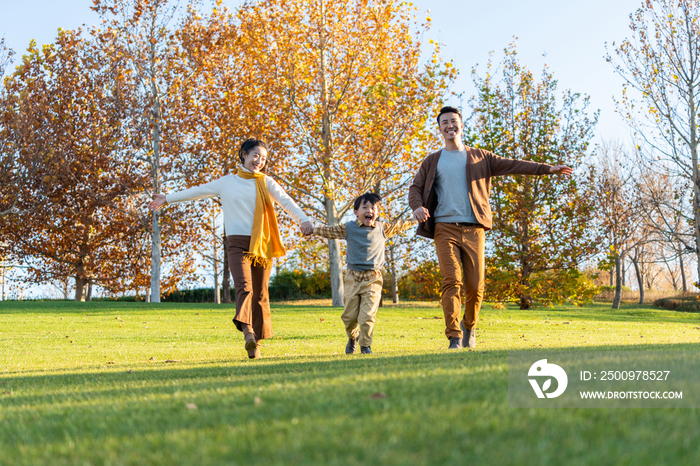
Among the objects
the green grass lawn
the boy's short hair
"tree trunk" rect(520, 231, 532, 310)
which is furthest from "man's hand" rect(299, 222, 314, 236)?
"tree trunk" rect(520, 231, 532, 310)

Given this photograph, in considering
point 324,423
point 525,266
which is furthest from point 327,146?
point 324,423

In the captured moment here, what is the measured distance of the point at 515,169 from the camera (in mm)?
6488

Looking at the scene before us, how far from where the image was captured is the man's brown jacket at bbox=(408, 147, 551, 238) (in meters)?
6.23

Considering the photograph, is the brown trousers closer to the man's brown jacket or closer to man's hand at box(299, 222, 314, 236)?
man's hand at box(299, 222, 314, 236)

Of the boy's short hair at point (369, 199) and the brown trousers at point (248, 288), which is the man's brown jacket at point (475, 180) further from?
the brown trousers at point (248, 288)

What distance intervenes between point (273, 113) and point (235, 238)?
539 inches

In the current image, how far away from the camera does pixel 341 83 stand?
1933 cm

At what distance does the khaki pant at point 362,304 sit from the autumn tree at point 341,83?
40.5ft

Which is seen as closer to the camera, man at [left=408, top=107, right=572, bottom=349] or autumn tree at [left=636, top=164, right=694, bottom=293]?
man at [left=408, top=107, right=572, bottom=349]

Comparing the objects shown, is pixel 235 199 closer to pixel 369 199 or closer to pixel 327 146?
pixel 369 199

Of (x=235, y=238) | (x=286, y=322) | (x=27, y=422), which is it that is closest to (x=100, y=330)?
(x=286, y=322)

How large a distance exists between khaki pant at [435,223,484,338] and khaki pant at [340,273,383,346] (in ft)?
2.45

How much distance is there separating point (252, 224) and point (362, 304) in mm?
1505

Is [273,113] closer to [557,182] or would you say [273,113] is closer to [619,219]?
[557,182]
